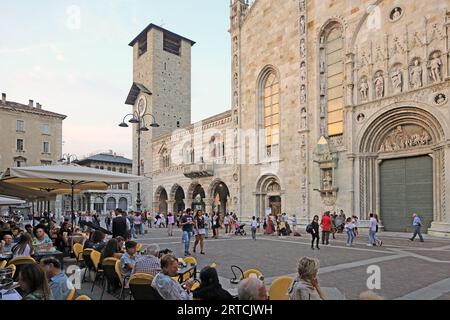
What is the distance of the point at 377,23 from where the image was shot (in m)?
21.5

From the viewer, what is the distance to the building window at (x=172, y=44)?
4930 cm

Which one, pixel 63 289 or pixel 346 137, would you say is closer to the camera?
pixel 63 289

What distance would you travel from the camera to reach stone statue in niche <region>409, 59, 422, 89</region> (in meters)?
19.1

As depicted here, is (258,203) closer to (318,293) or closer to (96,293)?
(96,293)

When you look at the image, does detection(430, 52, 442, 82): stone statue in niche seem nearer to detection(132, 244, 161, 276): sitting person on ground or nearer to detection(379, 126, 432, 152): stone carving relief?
detection(379, 126, 432, 152): stone carving relief

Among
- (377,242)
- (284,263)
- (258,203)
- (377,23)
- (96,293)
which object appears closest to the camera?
(96,293)

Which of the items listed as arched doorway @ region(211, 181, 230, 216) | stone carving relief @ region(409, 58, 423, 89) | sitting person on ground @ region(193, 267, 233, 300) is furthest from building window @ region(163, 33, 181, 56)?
sitting person on ground @ region(193, 267, 233, 300)

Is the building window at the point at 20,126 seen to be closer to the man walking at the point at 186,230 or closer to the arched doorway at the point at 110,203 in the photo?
the arched doorway at the point at 110,203

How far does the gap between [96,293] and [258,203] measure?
22777 mm

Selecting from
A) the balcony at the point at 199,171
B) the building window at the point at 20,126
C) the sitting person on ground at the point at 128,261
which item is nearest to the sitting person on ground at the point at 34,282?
the sitting person on ground at the point at 128,261

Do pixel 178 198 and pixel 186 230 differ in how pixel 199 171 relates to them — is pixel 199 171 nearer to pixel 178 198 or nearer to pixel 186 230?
pixel 178 198

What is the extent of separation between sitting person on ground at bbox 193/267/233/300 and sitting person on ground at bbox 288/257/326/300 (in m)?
0.77

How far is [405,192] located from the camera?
2052 cm
